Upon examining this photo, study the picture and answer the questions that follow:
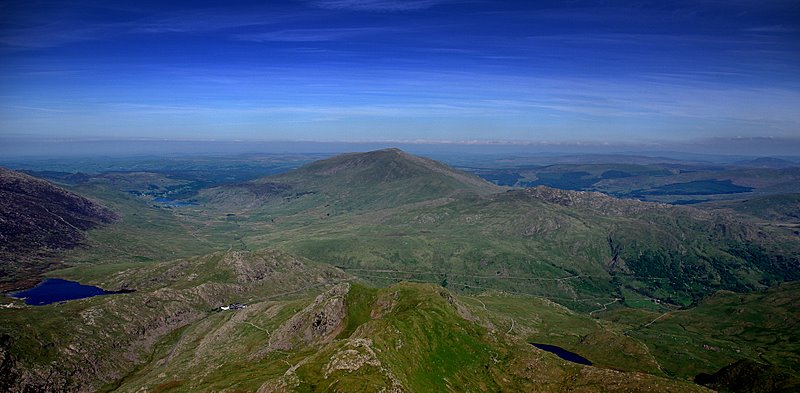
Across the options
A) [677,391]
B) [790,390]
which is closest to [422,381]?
[677,391]

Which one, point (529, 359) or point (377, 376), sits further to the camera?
point (529, 359)

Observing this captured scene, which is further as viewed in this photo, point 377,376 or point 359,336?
point 359,336

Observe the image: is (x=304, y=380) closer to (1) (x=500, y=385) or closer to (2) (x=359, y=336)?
(2) (x=359, y=336)

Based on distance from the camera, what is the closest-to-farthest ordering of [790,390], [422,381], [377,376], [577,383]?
[377,376], [422,381], [577,383], [790,390]

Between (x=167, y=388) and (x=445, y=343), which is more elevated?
(x=445, y=343)

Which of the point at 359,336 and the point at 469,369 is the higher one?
the point at 359,336

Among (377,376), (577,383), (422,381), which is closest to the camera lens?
(377,376)

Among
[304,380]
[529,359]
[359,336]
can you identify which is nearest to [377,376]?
[304,380]

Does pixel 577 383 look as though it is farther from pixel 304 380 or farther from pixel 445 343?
pixel 304 380

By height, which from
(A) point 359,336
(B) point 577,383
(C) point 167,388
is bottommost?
(C) point 167,388
